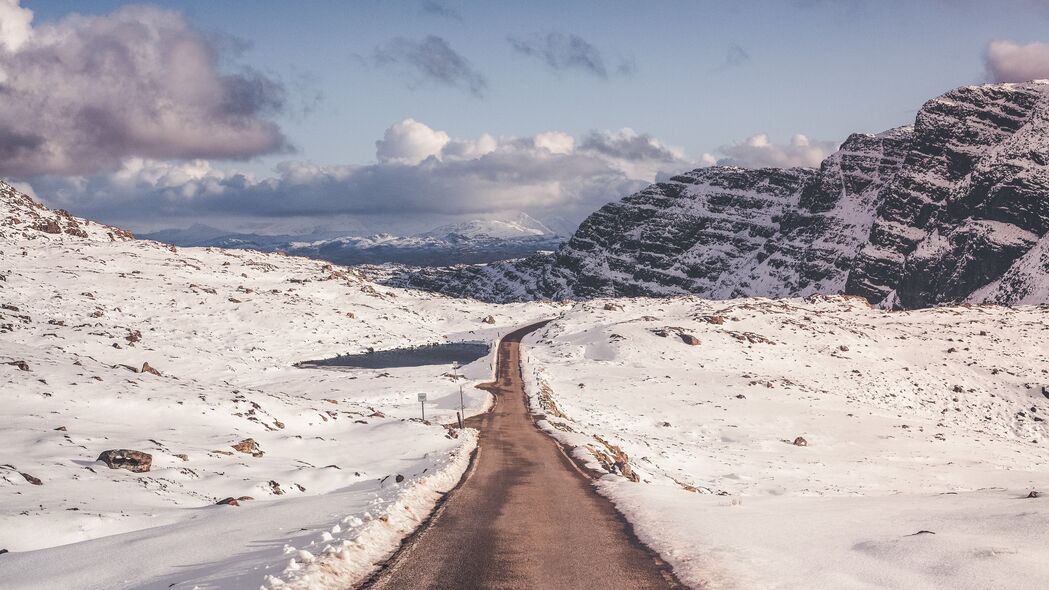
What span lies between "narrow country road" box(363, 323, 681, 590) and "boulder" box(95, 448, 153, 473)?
979 centimetres

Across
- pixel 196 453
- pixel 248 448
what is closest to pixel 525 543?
pixel 196 453

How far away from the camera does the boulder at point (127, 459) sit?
1908cm

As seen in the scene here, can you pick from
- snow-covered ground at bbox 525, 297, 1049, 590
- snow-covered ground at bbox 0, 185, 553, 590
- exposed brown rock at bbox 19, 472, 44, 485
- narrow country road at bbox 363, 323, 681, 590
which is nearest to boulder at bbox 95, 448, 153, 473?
snow-covered ground at bbox 0, 185, 553, 590

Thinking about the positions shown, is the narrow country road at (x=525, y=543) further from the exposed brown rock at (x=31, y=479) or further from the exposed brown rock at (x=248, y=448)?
the exposed brown rock at (x=31, y=479)

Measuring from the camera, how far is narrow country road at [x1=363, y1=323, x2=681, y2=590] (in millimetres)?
10016

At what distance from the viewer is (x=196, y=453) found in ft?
73.2

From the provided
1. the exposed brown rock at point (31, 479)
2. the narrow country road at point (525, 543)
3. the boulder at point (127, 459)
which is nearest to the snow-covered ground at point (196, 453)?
the exposed brown rock at point (31, 479)

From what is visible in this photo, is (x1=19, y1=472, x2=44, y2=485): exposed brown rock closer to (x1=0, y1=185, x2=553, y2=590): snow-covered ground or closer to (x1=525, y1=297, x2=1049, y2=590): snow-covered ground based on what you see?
(x1=0, y1=185, x2=553, y2=590): snow-covered ground

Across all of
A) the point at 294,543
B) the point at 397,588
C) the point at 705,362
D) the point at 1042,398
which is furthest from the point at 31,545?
the point at 1042,398

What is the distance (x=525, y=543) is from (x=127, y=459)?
13962 millimetres

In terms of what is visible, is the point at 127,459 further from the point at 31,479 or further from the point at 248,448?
the point at 248,448

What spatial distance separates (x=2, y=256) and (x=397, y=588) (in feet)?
343

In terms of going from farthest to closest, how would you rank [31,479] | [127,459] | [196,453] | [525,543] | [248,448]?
[248,448], [196,453], [127,459], [31,479], [525,543]

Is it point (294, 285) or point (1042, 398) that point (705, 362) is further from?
point (294, 285)
